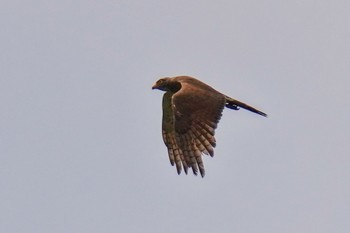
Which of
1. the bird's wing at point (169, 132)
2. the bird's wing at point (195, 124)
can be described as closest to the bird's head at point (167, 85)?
the bird's wing at point (169, 132)

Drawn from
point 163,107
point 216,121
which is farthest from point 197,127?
point 163,107

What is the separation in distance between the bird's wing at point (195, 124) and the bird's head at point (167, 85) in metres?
2.20

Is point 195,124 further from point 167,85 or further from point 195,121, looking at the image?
point 167,85

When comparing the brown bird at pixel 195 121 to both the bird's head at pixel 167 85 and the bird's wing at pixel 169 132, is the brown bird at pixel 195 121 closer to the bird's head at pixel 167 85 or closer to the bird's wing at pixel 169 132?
the bird's wing at pixel 169 132

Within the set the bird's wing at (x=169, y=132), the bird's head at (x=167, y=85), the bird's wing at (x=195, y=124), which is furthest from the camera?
the bird's head at (x=167, y=85)

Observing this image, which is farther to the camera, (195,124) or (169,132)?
(169,132)

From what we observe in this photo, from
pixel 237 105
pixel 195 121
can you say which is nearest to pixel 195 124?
pixel 195 121

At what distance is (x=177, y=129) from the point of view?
28.6 meters

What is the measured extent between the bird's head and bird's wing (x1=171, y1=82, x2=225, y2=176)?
220 centimetres

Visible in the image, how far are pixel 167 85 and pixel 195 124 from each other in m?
2.93

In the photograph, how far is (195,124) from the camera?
93.4 ft

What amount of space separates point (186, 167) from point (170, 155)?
124 centimetres

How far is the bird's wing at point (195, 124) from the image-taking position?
2841 centimetres

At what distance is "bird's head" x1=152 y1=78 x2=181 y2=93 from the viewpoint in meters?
31.1
